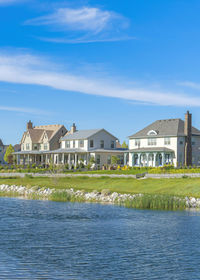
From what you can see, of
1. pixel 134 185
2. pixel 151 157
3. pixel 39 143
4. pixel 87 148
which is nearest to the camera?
pixel 134 185

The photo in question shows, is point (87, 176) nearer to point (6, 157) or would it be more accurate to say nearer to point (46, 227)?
point (46, 227)

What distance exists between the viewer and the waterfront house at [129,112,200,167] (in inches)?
2847

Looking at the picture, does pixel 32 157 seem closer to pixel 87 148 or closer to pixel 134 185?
pixel 87 148

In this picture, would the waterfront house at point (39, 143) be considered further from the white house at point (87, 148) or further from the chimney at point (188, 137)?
the chimney at point (188, 137)

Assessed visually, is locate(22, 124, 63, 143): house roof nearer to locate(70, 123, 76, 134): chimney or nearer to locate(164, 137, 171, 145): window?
locate(70, 123, 76, 134): chimney

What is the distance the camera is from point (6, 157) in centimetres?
11738

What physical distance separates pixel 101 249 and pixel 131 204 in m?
16.9

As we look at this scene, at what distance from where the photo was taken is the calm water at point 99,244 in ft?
53.9

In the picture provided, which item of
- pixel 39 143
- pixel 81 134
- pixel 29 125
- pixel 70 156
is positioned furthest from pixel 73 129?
pixel 29 125

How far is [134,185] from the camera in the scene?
47531 mm

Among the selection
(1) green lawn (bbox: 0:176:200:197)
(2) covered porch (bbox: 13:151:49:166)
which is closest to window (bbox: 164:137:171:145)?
(1) green lawn (bbox: 0:176:200:197)

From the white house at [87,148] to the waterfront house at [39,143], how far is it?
12.4 feet

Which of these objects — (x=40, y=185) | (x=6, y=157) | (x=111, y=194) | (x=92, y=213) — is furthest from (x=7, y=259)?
(x=6, y=157)

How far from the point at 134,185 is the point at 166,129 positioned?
1156 inches
